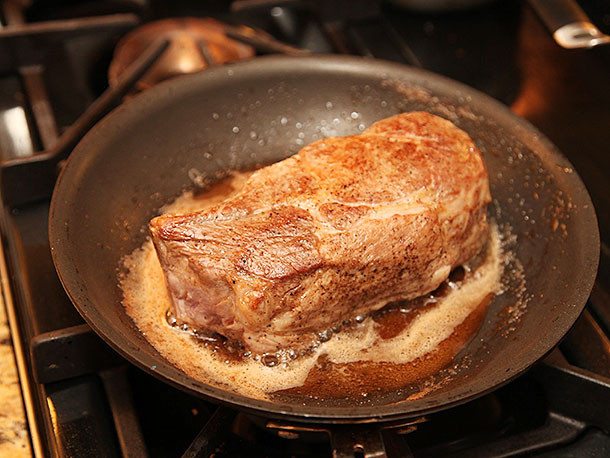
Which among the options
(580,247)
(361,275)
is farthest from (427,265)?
(580,247)

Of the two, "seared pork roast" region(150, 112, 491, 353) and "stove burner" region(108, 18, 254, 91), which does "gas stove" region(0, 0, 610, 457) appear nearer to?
"stove burner" region(108, 18, 254, 91)

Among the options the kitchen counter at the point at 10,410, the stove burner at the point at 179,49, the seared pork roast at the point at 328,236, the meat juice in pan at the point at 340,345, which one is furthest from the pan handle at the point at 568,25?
the kitchen counter at the point at 10,410

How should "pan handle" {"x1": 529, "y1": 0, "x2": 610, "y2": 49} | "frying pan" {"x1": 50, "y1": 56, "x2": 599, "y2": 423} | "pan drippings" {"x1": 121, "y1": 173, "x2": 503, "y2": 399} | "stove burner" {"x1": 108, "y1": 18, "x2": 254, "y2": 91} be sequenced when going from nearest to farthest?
"frying pan" {"x1": 50, "y1": 56, "x2": 599, "y2": 423}, "pan drippings" {"x1": 121, "y1": 173, "x2": 503, "y2": 399}, "pan handle" {"x1": 529, "y1": 0, "x2": 610, "y2": 49}, "stove burner" {"x1": 108, "y1": 18, "x2": 254, "y2": 91}

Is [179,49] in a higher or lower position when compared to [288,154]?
higher

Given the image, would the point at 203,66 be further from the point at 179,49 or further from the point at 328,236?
the point at 328,236

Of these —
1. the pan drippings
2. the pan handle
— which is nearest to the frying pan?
the pan drippings

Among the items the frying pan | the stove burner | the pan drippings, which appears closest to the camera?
the frying pan

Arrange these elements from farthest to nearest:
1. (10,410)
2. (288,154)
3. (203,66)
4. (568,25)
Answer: (203,66) → (288,154) → (568,25) → (10,410)

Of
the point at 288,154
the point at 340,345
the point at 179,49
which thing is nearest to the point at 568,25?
the point at 288,154

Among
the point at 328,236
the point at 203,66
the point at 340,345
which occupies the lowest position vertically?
the point at 340,345
